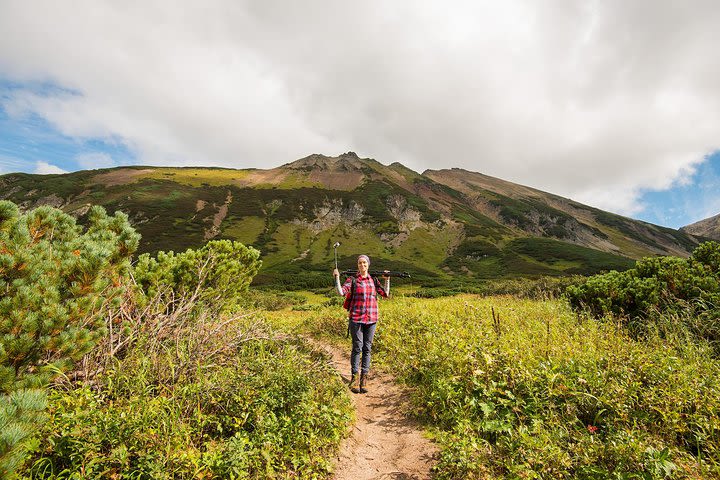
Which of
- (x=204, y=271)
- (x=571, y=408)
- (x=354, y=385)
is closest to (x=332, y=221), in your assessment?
(x=204, y=271)

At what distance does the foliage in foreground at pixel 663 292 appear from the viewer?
8227mm

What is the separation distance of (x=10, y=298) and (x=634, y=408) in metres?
7.61

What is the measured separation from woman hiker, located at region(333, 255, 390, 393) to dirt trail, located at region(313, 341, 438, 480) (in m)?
0.54

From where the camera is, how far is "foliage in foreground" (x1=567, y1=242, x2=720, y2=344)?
8.23 meters

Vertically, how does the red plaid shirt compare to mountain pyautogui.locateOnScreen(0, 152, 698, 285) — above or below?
below

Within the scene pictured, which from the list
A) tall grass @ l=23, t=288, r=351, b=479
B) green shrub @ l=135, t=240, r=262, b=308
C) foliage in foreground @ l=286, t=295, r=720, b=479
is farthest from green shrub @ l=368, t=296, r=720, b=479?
green shrub @ l=135, t=240, r=262, b=308

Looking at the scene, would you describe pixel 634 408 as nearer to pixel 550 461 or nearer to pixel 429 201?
pixel 550 461

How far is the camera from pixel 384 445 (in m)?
5.25

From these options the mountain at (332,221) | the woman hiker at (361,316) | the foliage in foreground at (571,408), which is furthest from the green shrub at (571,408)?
the mountain at (332,221)

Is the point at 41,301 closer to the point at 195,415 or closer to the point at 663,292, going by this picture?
the point at 195,415

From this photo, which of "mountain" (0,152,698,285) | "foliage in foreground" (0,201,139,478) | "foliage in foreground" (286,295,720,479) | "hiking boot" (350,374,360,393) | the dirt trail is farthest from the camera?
"mountain" (0,152,698,285)

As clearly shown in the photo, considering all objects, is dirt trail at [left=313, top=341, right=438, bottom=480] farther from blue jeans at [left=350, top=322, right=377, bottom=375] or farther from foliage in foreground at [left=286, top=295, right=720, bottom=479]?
blue jeans at [left=350, top=322, right=377, bottom=375]

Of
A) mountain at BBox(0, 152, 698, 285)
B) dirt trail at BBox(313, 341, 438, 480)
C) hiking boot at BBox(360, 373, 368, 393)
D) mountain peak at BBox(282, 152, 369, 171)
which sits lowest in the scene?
dirt trail at BBox(313, 341, 438, 480)

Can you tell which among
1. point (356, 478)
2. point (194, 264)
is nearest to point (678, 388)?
point (356, 478)
